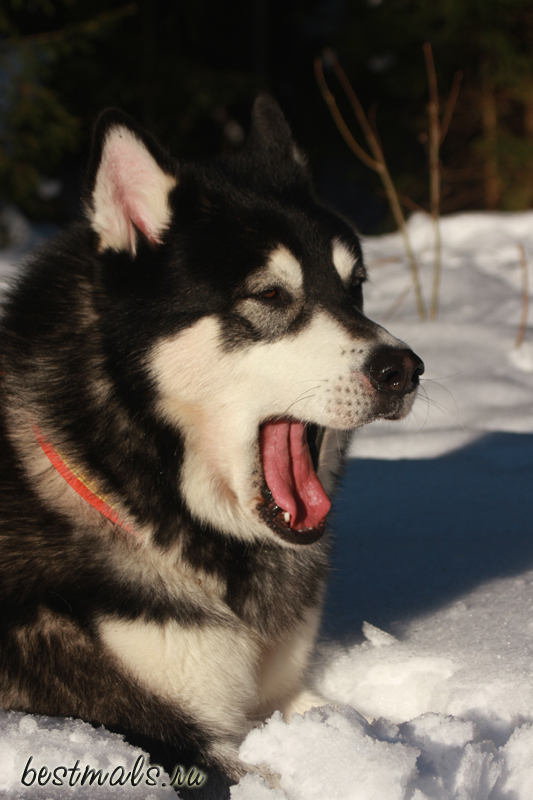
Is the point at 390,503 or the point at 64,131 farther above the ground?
the point at 64,131

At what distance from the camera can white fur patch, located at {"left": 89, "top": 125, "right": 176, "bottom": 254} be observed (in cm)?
167

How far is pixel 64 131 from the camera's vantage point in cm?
834

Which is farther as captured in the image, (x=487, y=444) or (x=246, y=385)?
(x=487, y=444)

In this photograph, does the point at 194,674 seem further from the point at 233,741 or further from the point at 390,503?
the point at 390,503

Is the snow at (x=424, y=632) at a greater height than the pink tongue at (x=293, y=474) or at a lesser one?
lesser

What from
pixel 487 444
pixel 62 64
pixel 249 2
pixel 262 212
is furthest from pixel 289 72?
pixel 262 212

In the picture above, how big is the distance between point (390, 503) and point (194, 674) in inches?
60.7

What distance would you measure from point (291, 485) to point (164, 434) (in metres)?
0.37

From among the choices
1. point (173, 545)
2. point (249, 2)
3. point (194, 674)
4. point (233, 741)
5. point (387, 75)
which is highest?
point (249, 2)

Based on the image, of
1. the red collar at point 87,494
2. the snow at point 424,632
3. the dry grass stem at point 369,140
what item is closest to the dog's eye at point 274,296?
the red collar at point 87,494

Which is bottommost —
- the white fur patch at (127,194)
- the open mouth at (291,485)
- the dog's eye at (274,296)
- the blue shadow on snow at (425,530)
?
the blue shadow on snow at (425,530)

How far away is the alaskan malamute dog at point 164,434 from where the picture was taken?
1.59 metres

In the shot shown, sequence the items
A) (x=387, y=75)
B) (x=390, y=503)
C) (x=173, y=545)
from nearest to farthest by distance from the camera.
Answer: (x=173, y=545), (x=390, y=503), (x=387, y=75)

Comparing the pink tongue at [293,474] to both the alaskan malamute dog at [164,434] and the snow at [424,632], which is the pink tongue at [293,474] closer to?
the alaskan malamute dog at [164,434]
